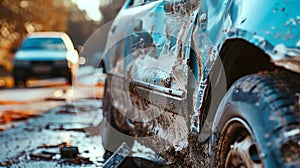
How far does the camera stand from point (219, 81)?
3.26 metres

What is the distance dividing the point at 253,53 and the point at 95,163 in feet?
9.78

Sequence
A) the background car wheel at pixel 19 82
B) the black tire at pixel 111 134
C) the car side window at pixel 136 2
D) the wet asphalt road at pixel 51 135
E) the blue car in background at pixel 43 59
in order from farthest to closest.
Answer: the background car wheel at pixel 19 82
the blue car in background at pixel 43 59
the black tire at pixel 111 134
the wet asphalt road at pixel 51 135
the car side window at pixel 136 2

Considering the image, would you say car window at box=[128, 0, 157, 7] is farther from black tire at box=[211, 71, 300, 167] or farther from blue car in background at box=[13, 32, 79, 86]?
blue car in background at box=[13, 32, 79, 86]

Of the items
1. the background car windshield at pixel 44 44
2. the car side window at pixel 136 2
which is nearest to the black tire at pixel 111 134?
the car side window at pixel 136 2

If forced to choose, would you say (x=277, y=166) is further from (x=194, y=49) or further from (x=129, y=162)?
(x=129, y=162)

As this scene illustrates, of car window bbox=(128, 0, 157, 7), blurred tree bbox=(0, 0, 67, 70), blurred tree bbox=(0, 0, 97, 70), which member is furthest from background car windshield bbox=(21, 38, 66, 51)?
car window bbox=(128, 0, 157, 7)

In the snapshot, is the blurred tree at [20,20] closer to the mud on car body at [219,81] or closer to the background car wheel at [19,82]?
the background car wheel at [19,82]

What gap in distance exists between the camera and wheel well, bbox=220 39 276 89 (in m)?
3.04

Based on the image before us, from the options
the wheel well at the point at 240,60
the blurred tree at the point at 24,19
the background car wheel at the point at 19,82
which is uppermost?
the wheel well at the point at 240,60

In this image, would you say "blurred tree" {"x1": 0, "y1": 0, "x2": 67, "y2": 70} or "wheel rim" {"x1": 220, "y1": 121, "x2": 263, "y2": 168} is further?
"blurred tree" {"x1": 0, "y1": 0, "x2": 67, "y2": 70}

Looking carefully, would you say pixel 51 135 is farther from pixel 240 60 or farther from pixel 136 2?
pixel 240 60

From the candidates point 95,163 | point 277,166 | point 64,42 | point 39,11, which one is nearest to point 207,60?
point 277,166

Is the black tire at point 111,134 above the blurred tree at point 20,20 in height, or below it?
above

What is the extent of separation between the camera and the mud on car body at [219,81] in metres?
2.54
